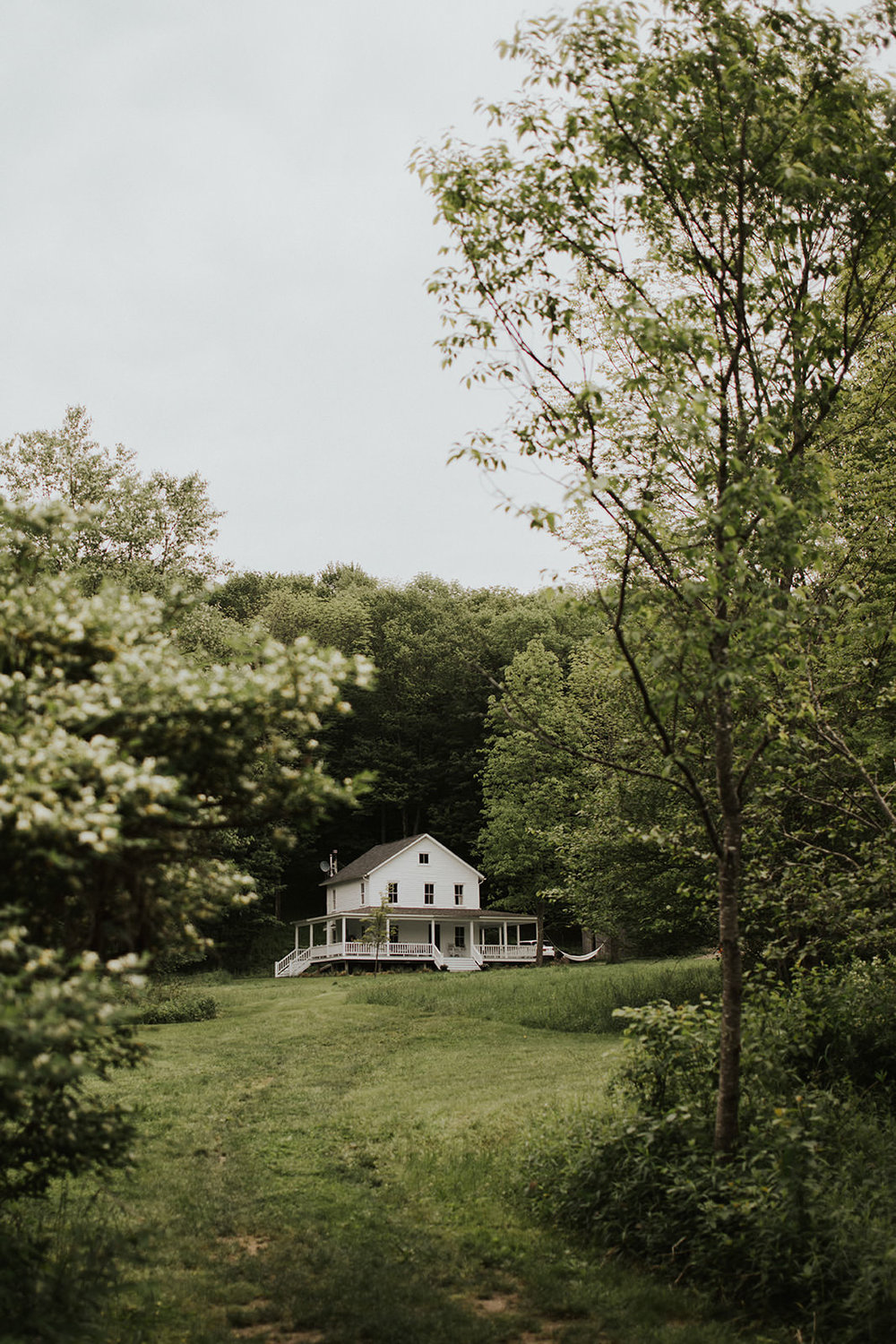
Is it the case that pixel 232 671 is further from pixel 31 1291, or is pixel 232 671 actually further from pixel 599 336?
pixel 599 336

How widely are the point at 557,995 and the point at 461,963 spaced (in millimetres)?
22085

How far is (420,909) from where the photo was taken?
42469mm

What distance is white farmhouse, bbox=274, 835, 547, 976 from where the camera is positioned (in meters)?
40.9

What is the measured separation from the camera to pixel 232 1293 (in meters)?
6.02

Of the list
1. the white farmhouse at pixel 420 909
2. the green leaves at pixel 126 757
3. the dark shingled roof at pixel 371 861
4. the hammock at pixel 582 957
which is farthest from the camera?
the dark shingled roof at pixel 371 861

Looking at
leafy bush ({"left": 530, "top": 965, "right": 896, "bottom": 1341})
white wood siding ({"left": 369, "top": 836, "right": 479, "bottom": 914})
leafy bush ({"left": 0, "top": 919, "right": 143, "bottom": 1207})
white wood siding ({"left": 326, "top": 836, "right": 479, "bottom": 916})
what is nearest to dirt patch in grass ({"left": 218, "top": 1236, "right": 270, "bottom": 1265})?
leafy bush ({"left": 530, "top": 965, "right": 896, "bottom": 1341})

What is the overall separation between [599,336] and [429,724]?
47.4 metres

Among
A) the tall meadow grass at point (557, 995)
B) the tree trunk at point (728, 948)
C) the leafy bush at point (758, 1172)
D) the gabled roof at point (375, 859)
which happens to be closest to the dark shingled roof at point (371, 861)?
the gabled roof at point (375, 859)

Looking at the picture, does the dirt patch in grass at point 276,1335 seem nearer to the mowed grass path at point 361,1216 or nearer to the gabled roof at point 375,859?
the mowed grass path at point 361,1216

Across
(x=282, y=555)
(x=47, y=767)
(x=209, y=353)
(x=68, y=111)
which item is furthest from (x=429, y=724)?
(x=47, y=767)

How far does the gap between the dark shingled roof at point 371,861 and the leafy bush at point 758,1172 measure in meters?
34.9

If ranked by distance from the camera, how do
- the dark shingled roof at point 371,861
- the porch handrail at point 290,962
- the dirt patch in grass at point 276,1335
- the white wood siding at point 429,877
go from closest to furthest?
1. the dirt patch in grass at point 276,1335
2. the porch handrail at point 290,962
3. the white wood siding at point 429,877
4. the dark shingled roof at point 371,861

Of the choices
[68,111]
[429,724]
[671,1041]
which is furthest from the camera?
[429,724]

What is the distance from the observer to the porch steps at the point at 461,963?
137 ft
